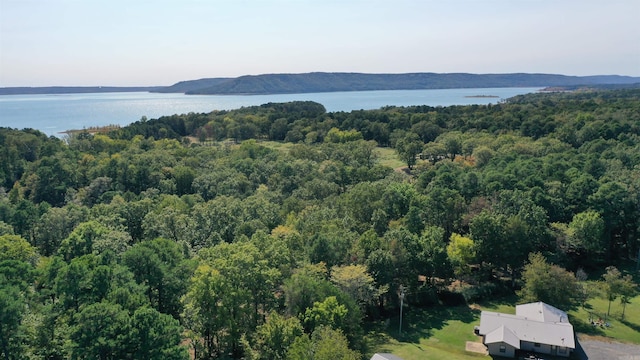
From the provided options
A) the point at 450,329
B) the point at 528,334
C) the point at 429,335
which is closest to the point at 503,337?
the point at 528,334

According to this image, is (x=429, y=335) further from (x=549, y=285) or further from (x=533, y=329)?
(x=549, y=285)

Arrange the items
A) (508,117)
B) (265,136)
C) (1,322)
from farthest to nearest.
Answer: (265,136) → (508,117) → (1,322)

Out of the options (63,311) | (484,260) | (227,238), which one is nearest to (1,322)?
(63,311)

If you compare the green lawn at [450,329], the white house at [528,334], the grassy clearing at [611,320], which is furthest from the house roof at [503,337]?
the grassy clearing at [611,320]

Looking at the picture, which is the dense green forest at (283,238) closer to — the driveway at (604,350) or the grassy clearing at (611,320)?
the grassy clearing at (611,320)

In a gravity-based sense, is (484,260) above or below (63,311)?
below

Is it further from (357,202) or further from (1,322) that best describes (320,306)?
(357,202)
